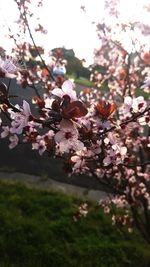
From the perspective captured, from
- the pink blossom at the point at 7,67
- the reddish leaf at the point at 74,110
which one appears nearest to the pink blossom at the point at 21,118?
the pink blossom at the point at 7,67

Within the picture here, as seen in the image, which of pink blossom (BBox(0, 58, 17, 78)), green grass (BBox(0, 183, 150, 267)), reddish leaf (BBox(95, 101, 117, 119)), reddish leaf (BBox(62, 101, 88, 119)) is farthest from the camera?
green grass (BBox(0, 183, 150, 267))

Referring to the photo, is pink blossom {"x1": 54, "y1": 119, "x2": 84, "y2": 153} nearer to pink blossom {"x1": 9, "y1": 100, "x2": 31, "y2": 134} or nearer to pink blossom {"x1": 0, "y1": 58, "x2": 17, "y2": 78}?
pink blossom {"x1": 9, "y1": 100, "x2": 31, "y2": 134}

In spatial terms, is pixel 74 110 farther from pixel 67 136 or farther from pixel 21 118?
pixel 21 118

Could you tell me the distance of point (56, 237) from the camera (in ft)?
18.2

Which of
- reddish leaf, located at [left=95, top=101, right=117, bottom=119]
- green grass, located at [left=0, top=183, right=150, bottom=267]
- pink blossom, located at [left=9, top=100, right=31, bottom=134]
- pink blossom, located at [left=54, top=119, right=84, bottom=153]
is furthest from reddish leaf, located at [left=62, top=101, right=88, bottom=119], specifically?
green grass, located at [left=0, top=183, right=150, bottom=267]

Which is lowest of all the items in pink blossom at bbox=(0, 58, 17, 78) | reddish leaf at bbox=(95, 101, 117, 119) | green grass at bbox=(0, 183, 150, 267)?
green grass at bbox=(0, 183, 150, 267)

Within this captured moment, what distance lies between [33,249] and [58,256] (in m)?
0.33

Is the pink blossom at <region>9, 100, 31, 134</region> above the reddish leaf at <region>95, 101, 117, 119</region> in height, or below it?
below

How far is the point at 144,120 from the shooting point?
2465 mm

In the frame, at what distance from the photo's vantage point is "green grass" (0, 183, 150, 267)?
4957 millimetres

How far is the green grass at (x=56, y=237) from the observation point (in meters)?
4.96

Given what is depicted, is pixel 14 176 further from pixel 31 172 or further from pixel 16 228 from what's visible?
pixel 16 228

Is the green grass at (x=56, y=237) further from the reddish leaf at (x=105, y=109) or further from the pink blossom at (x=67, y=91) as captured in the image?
the pink blossom at (x=67, y=91)

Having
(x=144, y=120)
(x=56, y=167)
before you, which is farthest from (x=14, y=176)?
(x=144, y=120)
